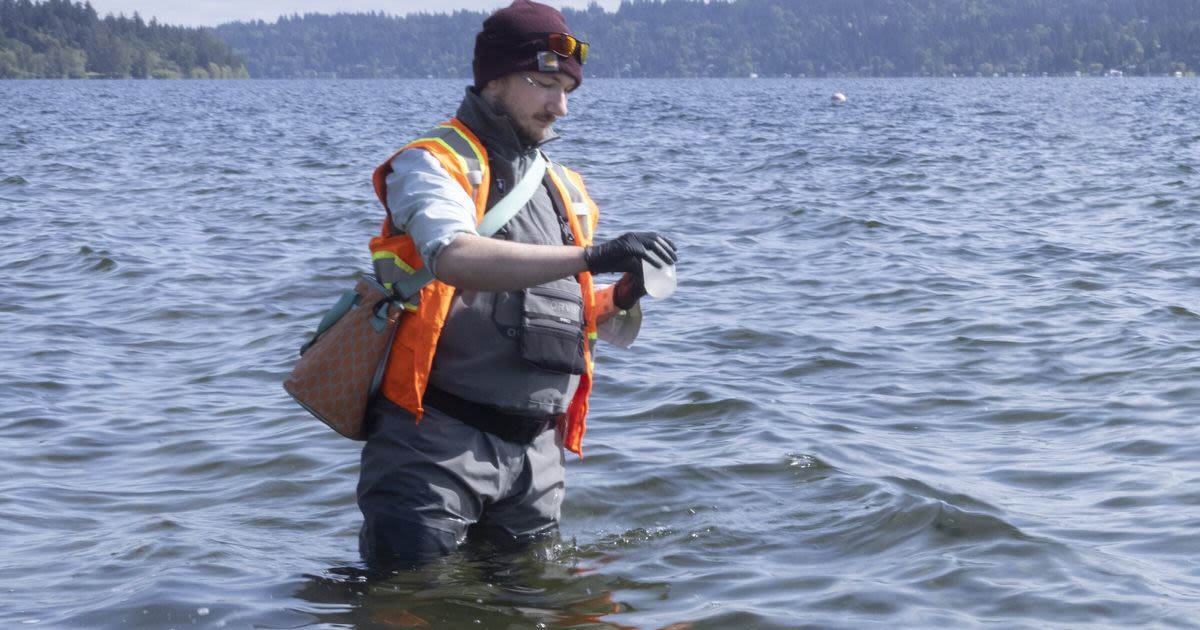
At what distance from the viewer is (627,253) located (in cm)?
397

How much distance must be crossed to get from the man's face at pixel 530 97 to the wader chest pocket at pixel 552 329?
1.71 ft

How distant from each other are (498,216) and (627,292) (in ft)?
1.97

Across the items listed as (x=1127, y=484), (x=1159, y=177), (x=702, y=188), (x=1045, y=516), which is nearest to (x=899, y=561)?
(x=1045, y=516)

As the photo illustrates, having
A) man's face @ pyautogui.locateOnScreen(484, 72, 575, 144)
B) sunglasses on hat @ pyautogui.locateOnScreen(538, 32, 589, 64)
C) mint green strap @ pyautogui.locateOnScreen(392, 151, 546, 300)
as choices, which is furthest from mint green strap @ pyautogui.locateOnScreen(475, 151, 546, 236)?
sunglasses on hat @ pyautogui.locateOnScreen(538, 32, 589, 64)

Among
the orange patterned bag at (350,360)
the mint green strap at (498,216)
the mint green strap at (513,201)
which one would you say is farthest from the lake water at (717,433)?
the mint green strap at (513,201)

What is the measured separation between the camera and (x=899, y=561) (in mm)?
5770

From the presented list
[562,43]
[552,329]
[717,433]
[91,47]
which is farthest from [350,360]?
[91,47]

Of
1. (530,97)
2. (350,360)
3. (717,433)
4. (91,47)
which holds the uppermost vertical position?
(530,97)

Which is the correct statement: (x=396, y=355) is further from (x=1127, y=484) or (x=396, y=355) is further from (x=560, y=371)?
(x=1127, y=484)

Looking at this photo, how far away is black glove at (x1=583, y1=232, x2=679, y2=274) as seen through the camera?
13.0 ft

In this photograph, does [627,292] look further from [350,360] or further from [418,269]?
[350,360]

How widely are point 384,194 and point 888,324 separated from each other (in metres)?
7.25

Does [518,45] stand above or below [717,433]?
above

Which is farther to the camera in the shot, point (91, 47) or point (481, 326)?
point (91, 47)
